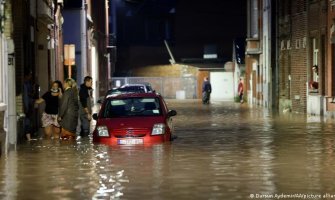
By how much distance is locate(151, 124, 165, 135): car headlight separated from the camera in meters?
22.3

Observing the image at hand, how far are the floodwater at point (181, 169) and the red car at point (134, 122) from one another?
1.04 ft

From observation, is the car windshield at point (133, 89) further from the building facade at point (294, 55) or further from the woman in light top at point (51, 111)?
the woman in light top at point (51, 111)

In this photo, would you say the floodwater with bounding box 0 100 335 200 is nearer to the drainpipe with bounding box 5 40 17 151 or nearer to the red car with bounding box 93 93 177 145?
the red car with bounding box 93 93 177 145

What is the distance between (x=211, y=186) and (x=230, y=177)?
130 cm

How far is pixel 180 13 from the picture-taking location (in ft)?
292

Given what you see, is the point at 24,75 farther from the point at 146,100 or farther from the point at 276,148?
the point at 276,148

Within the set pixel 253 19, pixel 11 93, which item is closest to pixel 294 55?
pixel 253 19

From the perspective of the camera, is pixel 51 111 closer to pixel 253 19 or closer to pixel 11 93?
pixel 11 93

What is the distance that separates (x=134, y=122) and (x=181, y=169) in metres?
5.19

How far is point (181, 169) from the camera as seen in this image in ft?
57.1

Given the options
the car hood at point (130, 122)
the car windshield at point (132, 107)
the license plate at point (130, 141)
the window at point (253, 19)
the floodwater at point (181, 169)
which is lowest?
the floodwater at point (181, 169)

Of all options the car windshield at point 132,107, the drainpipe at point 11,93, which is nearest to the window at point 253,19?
the car windshield at point 132,107

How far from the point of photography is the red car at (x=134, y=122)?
2230 cm

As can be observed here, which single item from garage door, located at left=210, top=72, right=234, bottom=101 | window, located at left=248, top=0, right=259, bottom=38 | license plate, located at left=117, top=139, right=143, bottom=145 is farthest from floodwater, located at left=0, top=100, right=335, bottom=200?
garage door, located at left=210, top=72, right=234, bottom=101
